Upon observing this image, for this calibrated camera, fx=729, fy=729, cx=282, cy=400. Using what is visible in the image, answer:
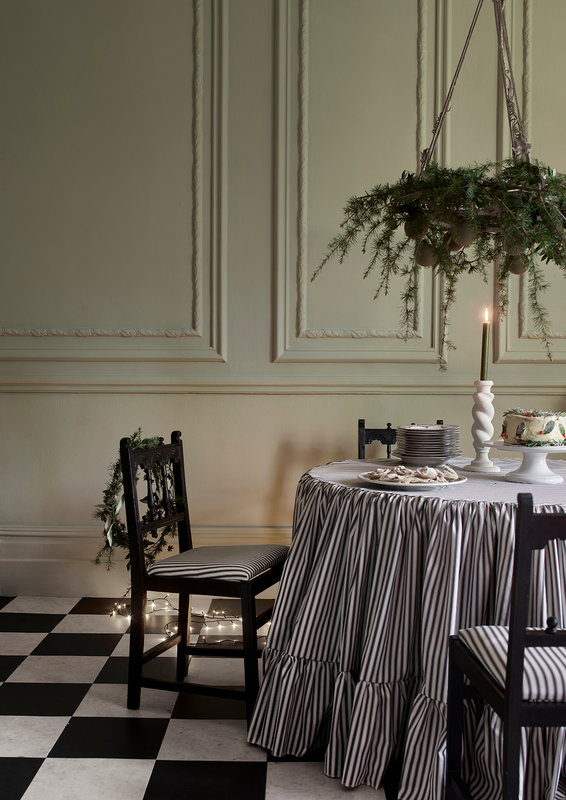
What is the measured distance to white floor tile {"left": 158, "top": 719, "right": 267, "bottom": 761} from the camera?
6.95 feet

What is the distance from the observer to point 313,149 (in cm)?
359

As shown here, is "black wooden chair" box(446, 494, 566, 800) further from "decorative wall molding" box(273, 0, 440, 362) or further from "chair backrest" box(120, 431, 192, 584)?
"decorative wall molding" box(273, 0, 440, 362)

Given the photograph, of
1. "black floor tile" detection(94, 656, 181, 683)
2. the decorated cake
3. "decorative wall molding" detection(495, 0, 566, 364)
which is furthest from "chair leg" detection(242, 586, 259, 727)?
"decorative wall molding" detection(495, 0, 566, 364)

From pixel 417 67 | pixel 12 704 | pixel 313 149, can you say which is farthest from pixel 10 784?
pixel 417 67

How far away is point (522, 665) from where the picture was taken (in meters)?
1.39

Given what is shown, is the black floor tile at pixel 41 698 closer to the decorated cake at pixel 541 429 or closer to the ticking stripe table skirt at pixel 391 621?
the ticking stripe table skirt at pixel 391 621

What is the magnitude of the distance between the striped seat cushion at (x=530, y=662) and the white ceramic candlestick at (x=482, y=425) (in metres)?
0.95

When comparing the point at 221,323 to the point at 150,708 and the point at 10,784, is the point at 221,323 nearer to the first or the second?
the point at 150,708

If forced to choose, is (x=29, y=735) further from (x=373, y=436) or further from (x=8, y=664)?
(x=373, y=436)

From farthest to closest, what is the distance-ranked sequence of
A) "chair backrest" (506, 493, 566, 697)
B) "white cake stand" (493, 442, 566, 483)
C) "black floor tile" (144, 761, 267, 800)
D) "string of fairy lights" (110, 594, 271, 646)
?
"string of fairy lights" (110, 594, 271, 646) < "white cake stand" (493, 442, 566, 483) < "black floor tile" (144, 761, 267, 800) < "chair backrest" (506, 493, 566, 697)

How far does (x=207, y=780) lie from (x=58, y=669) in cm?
97

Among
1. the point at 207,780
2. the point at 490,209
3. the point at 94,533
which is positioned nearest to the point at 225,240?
the point at 94,533

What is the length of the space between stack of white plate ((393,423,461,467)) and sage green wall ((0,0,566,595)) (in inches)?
43.7

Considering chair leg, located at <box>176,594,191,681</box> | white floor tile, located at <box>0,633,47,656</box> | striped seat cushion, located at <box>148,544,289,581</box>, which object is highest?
striped seat cushion, located at <box>148,544,289,581</box>
